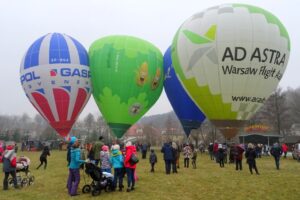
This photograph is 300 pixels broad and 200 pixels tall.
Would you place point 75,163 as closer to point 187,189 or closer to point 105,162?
point 105,162

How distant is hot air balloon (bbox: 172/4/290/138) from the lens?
63.0ft

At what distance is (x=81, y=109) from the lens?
89.0 feet

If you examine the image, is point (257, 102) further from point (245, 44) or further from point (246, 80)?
point (245, 44)

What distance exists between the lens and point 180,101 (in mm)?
27234

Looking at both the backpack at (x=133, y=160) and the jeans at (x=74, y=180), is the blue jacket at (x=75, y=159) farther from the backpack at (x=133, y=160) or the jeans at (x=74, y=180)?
the backpack at (x=133, y=160)

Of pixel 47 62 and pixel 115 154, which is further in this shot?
pixel 47 62

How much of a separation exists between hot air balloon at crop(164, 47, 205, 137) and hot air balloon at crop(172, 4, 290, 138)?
5.98 meters

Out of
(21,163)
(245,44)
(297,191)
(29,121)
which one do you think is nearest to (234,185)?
(297,191)

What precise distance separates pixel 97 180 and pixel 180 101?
1724 cm

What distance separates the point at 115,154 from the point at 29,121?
187 m

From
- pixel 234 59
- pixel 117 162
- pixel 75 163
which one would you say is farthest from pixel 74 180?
pixel 234 59

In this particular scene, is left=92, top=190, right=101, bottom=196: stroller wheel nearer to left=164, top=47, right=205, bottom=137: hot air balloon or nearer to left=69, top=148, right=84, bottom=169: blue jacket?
left=69, top=148, right=84, bottom=169: blue jacket

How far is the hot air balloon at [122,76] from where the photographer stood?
2548cm

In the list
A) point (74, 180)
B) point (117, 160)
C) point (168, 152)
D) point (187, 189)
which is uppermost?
point (168, 152)
